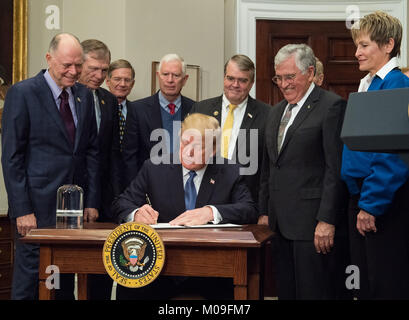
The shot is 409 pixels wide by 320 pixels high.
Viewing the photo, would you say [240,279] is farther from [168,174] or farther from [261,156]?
[261,156]

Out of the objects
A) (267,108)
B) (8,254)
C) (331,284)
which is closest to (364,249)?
(331,284)

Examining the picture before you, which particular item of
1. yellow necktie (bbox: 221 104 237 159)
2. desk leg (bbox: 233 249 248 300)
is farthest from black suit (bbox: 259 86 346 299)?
desk leg (bbox: 233 249 248 300)

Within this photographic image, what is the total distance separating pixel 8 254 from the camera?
525cm

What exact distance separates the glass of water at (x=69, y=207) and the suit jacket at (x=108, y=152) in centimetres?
75

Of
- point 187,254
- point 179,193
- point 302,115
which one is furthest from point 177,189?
point 302,115

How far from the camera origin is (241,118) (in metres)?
4.16

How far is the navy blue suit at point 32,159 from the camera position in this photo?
3377 millimetres

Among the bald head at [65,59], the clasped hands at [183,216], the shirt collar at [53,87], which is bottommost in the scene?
the clasped hands at [183,216]

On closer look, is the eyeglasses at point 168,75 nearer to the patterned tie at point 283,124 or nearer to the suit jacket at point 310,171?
the patterned tie at point 283,124

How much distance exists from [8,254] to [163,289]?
2.76m

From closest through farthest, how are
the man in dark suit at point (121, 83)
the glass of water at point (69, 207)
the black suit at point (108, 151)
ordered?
1. the glass of water at point (69, 207)
2. the black suit at point (108, 151)
3. the man in dark suit at point (121, 83)

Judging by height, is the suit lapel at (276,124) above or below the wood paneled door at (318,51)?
below

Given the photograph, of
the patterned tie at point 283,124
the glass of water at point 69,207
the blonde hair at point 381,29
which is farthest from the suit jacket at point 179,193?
the blonde hair at point 381,29

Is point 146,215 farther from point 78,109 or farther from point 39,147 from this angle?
point 78,109
